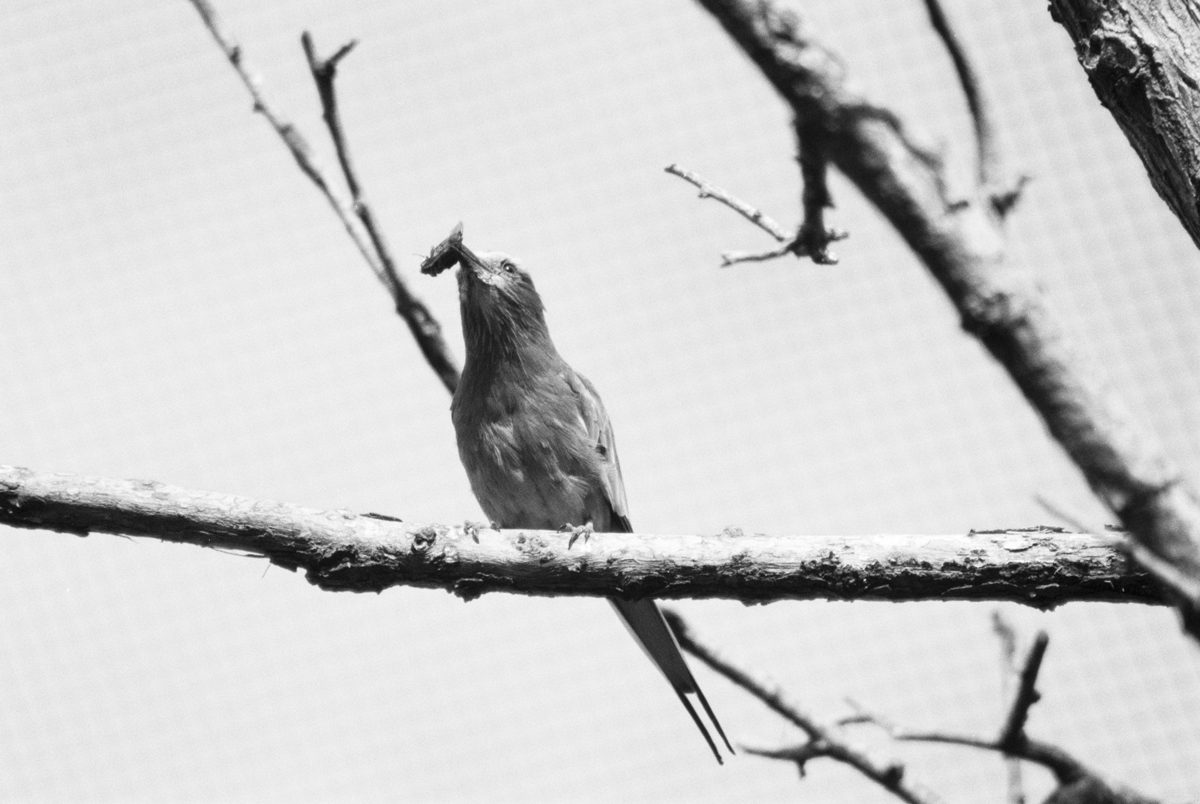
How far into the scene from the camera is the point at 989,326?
1.00m

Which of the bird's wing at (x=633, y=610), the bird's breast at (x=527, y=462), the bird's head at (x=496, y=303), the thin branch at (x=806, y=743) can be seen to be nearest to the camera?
the thin branch at (x=806, y=743)

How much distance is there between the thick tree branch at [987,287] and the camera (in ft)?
3.16

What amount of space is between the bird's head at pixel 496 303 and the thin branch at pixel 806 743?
4.82 ft

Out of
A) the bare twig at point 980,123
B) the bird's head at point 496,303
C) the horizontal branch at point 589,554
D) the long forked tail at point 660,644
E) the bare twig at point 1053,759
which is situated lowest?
the bare twig at point 1053,759

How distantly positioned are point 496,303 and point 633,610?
1379 millimetres

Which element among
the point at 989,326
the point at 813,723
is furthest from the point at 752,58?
the point at 813,723

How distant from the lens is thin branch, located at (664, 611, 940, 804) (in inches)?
126

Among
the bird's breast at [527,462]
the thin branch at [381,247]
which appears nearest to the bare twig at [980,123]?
the thin branch at [381,247]

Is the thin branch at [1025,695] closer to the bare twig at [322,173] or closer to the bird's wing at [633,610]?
the bird's wing at [633,610]

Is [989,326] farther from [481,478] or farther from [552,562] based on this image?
[481,478]

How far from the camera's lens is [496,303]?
454cm

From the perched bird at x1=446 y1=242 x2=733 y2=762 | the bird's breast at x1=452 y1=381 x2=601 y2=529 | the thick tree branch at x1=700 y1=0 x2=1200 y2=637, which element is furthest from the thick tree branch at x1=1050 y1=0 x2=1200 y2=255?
the bird's breast at x1=452 y1=381 x2=601 y2=529

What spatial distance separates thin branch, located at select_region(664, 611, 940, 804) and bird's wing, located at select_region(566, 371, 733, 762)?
13 cm

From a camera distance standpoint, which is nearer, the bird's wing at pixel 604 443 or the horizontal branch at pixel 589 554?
the horizontal branch at pixel 589 554
